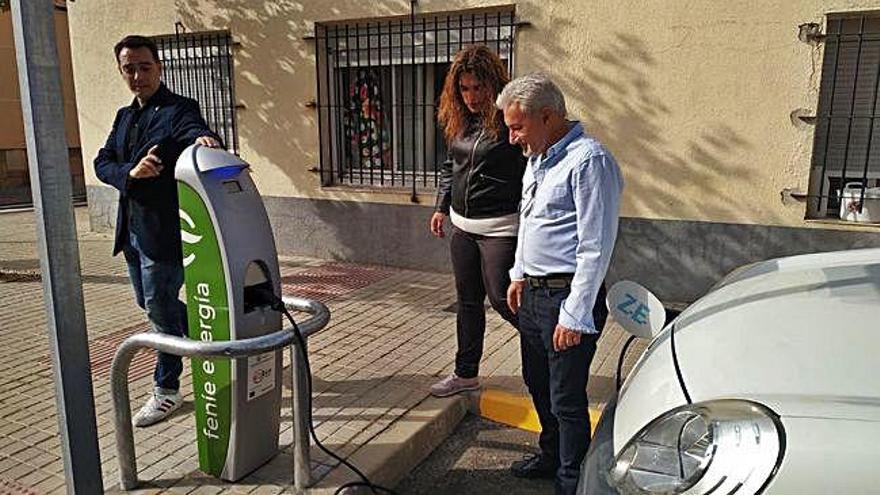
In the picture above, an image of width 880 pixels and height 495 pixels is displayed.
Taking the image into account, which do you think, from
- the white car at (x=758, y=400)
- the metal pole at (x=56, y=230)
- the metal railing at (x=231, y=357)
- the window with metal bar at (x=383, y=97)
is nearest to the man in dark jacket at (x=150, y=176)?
the metal railing at (x=231, y=357)

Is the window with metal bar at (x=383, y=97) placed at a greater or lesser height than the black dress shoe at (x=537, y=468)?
greater

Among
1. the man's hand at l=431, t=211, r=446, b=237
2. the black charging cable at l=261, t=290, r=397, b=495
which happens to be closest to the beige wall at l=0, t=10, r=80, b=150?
the man's hand at l=431, t=211, r=446, b=237

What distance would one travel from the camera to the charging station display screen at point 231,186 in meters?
2.48

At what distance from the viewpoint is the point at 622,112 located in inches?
212

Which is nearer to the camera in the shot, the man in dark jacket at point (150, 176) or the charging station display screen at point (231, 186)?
the charging station display screen at point (231, 186)

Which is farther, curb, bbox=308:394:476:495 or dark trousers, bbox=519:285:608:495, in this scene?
curb, bbox=308:394:476:495

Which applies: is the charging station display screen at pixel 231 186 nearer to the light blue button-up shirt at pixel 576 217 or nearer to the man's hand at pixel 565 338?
the light blue button-up shirt at pixel 576 217

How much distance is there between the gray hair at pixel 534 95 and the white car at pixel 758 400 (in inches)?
33.4

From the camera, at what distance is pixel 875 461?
121 cm

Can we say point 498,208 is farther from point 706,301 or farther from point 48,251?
point 48,251

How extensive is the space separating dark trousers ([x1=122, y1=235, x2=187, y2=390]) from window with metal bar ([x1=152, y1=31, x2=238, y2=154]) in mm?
4501

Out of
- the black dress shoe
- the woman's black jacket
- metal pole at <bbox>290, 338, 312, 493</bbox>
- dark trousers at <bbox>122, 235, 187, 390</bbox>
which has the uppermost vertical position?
the woman's black jacket

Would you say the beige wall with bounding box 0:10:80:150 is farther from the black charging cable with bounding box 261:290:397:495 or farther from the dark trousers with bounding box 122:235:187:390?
the black charging cable with bounding box 261:290:397:495

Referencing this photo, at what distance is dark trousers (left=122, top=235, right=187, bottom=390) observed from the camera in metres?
3.04
